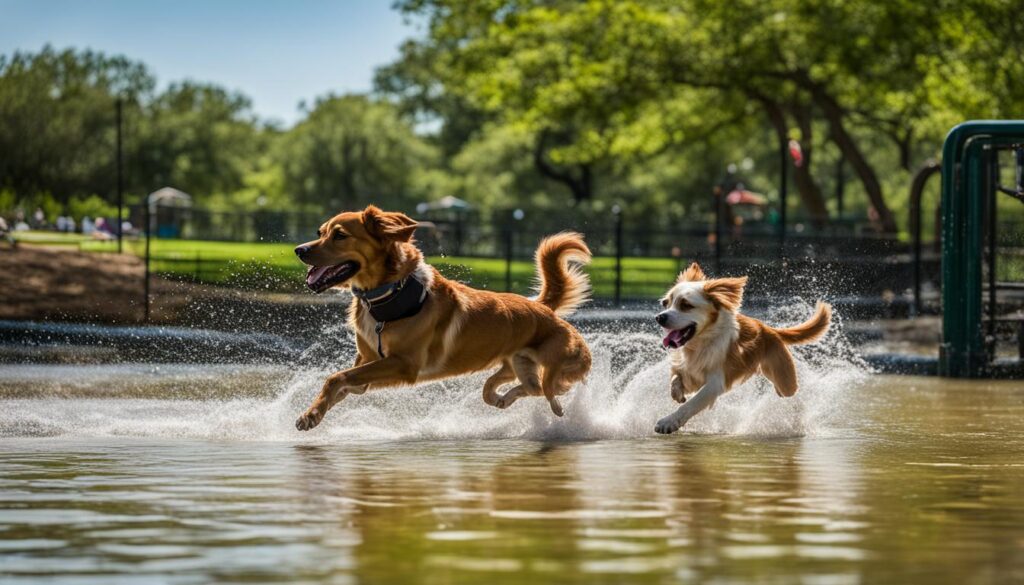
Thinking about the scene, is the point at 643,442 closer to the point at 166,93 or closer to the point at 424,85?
the point at 424,85

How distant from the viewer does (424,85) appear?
287ft

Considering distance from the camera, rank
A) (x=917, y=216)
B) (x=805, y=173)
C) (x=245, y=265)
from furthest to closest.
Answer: (x=805, y=173), (x=245, y=265), (x=917, y=216)

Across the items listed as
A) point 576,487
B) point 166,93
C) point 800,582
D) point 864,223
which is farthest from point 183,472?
point 166,93

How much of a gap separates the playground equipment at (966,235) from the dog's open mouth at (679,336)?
6.77 m

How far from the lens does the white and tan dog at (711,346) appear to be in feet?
35.6

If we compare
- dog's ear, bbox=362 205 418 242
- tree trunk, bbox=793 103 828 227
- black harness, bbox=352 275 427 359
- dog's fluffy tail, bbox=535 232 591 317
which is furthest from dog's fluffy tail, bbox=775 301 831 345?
tree trunk, bbox=793 103 828 227

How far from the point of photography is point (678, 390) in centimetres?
1136

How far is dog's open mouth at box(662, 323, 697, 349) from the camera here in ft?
35.7

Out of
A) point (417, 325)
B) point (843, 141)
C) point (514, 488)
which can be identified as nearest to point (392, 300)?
point (417, 325)

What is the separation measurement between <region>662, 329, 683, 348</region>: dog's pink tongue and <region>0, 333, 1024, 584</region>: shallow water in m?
0.55

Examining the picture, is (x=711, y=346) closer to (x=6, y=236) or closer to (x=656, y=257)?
(x=6, y=236)

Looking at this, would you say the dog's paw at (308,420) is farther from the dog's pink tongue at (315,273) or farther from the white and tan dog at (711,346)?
the white and tan dog at (711,346)

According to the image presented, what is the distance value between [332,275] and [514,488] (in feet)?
8.21

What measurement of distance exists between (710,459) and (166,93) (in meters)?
95.2
